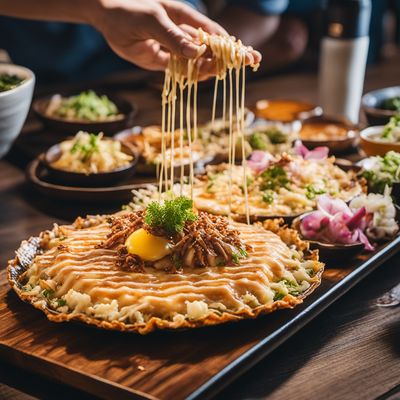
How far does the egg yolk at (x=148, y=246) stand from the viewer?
9.01 ft

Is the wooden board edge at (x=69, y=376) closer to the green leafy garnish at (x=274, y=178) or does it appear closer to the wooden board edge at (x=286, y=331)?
the wooden board edge at (x=286, y=331)

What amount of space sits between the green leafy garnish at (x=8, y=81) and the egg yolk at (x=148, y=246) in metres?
1.26

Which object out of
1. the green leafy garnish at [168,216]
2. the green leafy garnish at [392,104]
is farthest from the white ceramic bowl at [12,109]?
the green leafy garnish at [392,104]

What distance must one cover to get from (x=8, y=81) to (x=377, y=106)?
8.97 ft

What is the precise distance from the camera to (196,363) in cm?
238

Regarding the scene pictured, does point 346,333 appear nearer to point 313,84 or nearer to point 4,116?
point 4,116

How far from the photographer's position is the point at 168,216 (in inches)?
110

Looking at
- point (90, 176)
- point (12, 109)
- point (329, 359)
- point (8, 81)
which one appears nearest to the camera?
point (329, 359)

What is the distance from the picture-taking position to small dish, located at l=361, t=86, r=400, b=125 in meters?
5.02

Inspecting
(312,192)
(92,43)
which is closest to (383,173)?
(312,192)

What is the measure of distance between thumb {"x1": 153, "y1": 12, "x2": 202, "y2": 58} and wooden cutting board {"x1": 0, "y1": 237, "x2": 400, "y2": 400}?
41.9 inches

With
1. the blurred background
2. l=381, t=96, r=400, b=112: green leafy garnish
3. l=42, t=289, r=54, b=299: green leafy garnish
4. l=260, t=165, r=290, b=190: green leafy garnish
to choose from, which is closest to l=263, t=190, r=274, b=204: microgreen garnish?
l=260, t=165, r=290, b=190: green leafy garnish

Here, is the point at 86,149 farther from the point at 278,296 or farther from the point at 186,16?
the point at 278,296

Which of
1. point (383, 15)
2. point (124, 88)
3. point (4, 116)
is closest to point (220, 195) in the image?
point (4, 116)
